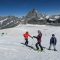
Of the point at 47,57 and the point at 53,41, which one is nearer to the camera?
the point at 47,57

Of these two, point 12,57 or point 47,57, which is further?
point 47,57

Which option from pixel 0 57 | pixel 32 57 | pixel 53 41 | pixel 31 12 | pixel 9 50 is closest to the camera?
pixel 0 57

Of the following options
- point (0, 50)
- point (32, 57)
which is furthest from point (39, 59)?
point (0, 50)

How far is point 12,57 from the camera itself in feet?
46.4

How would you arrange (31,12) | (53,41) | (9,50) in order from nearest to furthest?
1. (9,50)
2. (53,41)
3. (31,12)

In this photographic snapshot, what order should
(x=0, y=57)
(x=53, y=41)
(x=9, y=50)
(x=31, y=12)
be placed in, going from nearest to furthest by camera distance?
(x=0, y=57), (x=9, y=50), (x=53, y=41), (x=31, y=12)

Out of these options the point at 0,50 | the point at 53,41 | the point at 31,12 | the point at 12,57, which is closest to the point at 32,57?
the point at 12,57

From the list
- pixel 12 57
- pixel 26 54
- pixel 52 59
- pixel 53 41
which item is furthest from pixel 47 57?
pixel 53 41

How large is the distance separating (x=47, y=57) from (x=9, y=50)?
3.09m

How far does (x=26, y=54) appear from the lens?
15.7m

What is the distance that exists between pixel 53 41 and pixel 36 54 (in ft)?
11.5

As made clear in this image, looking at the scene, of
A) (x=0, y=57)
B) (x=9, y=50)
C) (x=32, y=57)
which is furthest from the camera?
(x=9, y=50)

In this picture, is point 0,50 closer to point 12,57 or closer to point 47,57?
point 12,57

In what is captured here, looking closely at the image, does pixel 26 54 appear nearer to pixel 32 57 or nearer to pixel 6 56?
pixel 32 57
